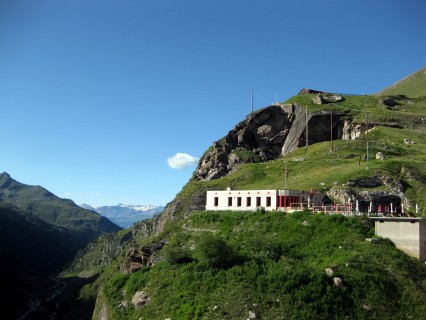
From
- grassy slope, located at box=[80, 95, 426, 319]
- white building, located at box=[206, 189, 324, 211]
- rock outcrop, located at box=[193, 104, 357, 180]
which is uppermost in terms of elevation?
rock outcrop, located at box=[193, 104, 357, 180]

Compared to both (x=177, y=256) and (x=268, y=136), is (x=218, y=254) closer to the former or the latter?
(x=177, y=256)

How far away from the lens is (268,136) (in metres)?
113

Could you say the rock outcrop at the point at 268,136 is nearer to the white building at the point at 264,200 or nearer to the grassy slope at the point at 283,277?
the white building at the point at 264,200

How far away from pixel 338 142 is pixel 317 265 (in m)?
62.4

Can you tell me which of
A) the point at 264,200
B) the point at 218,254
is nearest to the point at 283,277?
the point at 218,254

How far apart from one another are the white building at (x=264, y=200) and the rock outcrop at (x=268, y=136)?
36168 mm

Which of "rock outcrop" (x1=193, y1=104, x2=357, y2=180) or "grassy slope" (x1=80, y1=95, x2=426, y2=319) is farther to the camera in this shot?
"rock outcrop" (x1=193, y1=104, x2=357, y2=180)

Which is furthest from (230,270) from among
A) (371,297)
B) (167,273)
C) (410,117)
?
(410,117)

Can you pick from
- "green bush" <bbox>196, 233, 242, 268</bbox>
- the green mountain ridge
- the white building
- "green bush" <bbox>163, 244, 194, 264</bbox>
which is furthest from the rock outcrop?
"green bush" <bbox>196, 233, 242, 268</bbox>

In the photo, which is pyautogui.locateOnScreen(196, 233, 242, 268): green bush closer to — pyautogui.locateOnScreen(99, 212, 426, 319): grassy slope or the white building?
pyautogui.locateOnScreen(99, 212, 426, 319): grassy slope

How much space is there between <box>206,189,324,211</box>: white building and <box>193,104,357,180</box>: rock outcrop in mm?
36168

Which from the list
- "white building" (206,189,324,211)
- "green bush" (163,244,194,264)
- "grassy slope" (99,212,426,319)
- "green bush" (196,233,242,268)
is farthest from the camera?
"white building" (206,189,324,211)

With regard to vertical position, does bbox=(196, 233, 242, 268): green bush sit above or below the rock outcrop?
below

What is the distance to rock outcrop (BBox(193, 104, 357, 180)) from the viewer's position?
105m
